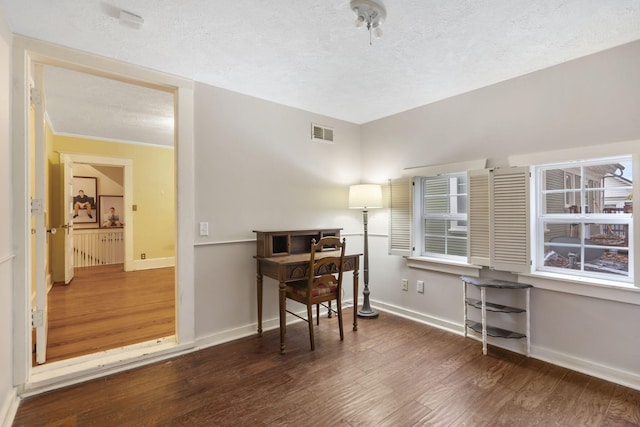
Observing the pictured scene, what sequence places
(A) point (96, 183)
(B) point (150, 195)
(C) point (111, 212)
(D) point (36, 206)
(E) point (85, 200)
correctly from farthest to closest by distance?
(C) point (111, 212)
(A) point (96, 183)
(E) point (85, 200)
(B) point (150, 195)
(D) point (36, 206)

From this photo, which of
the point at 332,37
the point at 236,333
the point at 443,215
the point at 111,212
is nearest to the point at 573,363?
the point at 443,215

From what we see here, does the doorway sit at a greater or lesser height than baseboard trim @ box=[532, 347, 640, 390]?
greater

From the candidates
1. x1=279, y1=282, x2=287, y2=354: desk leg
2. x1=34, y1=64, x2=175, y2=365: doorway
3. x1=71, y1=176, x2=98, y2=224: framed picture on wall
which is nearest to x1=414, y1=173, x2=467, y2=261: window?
x1=279, y1=282, x2=287, y2=354: desk leg

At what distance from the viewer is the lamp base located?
3533mm

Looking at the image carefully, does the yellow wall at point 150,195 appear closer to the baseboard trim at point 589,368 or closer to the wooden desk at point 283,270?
the wooden desk at point 283,270

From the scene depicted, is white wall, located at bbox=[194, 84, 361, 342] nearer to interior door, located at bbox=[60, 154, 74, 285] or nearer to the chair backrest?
the chair backrest

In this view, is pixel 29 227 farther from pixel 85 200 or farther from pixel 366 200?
pixel 85 200

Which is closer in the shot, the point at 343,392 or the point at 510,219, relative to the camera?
the point at 343,392

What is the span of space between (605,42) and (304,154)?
2649mm

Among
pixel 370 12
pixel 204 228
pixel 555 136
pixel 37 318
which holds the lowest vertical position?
pixel 37 318

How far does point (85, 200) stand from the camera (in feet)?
22.8

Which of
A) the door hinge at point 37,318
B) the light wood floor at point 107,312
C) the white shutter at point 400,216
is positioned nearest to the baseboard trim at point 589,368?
the white shutter at point 400,216

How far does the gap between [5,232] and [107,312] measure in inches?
81.5

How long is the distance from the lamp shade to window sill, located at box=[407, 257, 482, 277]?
754 mm
